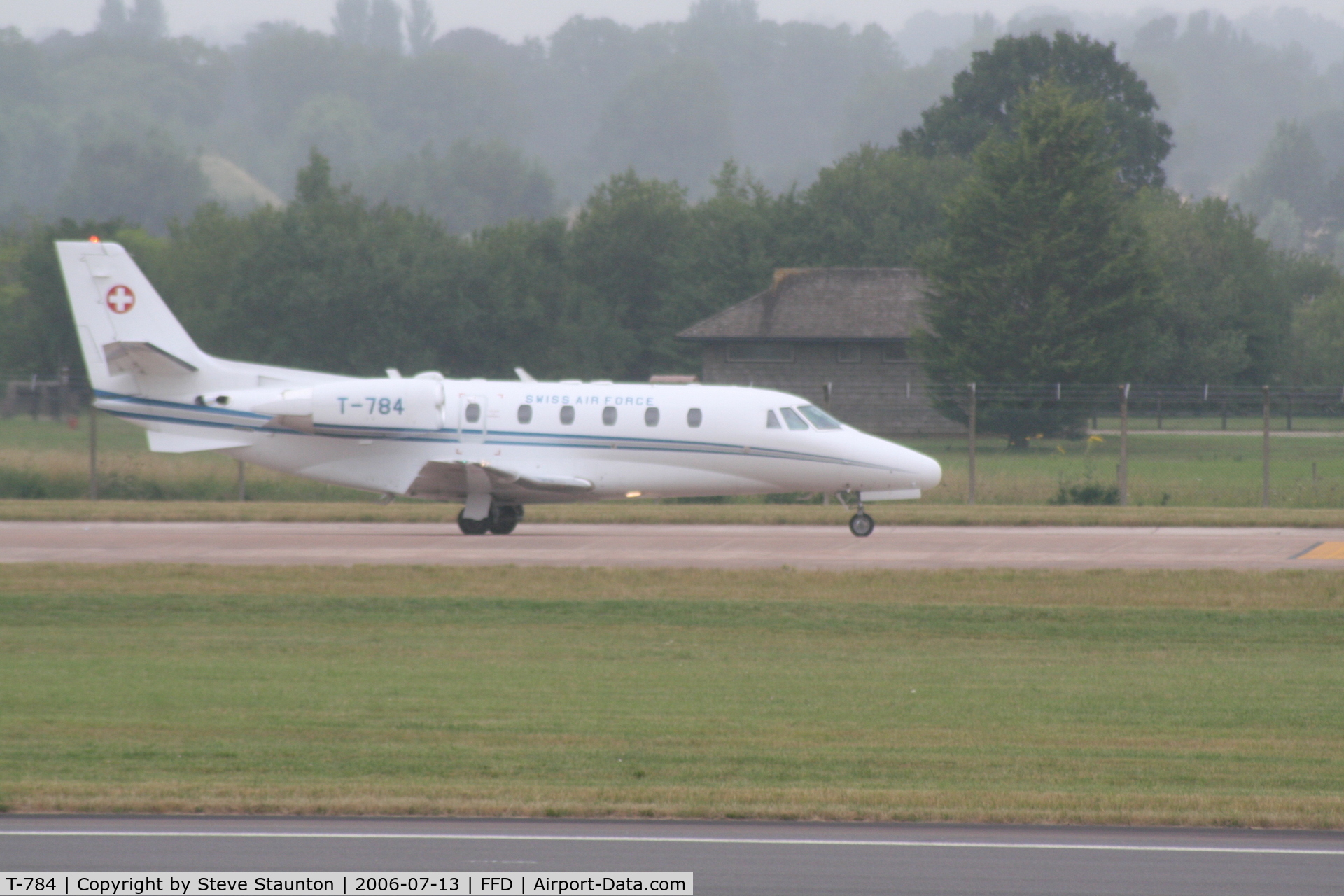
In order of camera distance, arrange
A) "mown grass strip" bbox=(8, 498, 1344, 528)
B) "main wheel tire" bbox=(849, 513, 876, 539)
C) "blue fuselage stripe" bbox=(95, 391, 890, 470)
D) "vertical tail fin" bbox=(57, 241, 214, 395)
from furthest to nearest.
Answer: "mown grass strip" bbox=(8, 498, 1344, 528), "vertical tail fin" bbox=(57, 241, 214, 395), "blue fuselage stripe" bbox=(95, 391, 890, 470), "main wheel tire" bbox=(849, 513, 876, 539)

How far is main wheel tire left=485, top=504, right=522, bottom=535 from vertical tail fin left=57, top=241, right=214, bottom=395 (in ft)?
17.5

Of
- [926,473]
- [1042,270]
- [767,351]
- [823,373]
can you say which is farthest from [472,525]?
[823,373]


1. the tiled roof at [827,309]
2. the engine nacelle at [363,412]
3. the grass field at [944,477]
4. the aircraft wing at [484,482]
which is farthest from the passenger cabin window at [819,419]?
the tiled roof at [827,309]

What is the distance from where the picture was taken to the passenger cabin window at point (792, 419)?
27.7 metres

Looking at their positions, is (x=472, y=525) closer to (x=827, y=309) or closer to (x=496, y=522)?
(x=496, y=522)

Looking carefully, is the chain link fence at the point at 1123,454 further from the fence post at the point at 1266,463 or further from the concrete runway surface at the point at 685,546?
the concrete runway surface at the point at 685,546

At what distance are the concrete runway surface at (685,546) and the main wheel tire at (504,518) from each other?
422 millimetres

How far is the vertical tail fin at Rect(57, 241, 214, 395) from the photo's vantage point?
91.4ft

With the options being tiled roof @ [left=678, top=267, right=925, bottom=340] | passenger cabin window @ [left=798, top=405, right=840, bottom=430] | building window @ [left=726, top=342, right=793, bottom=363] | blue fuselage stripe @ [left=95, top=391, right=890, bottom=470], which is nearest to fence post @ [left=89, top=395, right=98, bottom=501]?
blue fuselage stripe @ [left=95, top=391, right=890, bottom=470]

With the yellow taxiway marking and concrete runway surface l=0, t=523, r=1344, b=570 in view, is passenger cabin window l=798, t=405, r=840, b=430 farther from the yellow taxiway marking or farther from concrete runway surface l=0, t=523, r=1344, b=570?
the yellow taxiway marking

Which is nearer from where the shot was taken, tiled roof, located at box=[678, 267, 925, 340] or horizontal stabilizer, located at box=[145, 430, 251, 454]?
horizontal stabilizer, located at box=[145, 430, 251, 454]

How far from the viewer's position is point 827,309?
2509 inches

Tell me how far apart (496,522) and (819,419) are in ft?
18.5

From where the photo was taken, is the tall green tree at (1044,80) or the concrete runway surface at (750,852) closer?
the concrete runway surface at (750,852)
